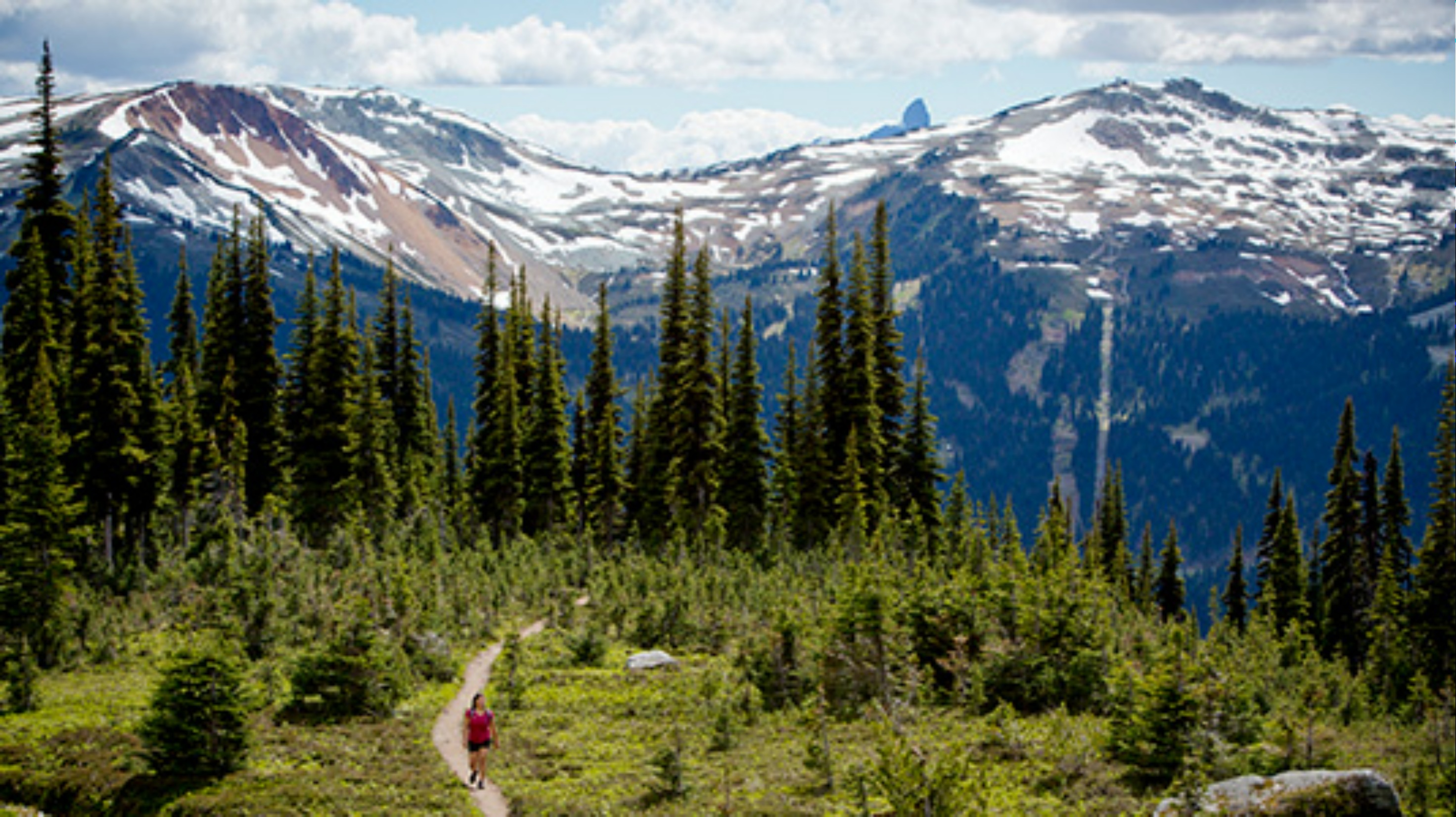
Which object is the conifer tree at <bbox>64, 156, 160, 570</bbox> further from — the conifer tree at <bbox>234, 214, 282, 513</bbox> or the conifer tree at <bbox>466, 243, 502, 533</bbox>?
the conifer tree at <bbox>466, 243, 502, 533</bbox>

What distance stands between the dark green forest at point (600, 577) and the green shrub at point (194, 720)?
0.06m

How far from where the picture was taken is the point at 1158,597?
104m

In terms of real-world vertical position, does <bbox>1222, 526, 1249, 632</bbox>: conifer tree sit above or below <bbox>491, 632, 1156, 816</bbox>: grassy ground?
below

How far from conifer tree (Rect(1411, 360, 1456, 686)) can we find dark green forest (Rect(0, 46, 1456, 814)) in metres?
0.18

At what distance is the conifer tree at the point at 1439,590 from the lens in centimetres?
6397

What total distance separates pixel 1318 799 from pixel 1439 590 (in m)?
58.7

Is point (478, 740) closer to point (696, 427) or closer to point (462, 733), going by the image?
point (462, 733)

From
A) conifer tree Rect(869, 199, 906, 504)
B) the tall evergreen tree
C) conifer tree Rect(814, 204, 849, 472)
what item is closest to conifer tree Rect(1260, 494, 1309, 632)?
conifer tree Rect(869, 199, 906, 504)

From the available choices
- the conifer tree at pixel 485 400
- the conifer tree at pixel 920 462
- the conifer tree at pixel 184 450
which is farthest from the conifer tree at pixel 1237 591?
the conifer tree at pixel 184 450

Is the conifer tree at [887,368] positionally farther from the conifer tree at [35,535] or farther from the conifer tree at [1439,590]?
the conifer tree at [35,535]

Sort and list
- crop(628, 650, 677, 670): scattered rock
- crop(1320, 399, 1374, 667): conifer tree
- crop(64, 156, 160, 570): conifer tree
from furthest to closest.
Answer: crop(1320, 399, 1374, 667): conifer tree, crop(64, 156, 160, 570): conifer tree, crop(628, 650, 677, 670): scattered rock

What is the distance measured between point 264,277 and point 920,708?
1912 inches

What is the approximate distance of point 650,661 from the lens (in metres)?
34.2

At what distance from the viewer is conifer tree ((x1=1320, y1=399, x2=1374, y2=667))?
257 feet
